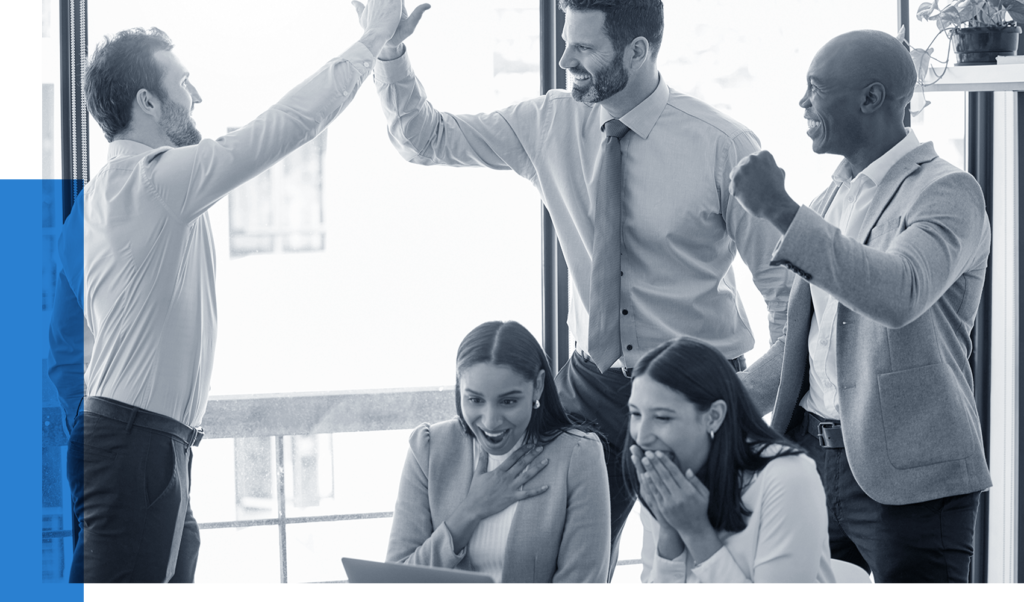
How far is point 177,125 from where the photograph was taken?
6.99 ft

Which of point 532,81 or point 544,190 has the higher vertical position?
point 532,81

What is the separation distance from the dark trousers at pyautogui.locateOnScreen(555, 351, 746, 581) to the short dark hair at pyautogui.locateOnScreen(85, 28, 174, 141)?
1218 mm

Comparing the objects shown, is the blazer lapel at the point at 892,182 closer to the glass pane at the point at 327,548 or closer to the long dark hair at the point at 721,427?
the long dark hair at the point at 721,427

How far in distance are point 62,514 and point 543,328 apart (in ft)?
5.31

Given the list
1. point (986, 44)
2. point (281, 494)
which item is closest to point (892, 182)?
point (986, 44)

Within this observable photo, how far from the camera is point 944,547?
1.71 metres

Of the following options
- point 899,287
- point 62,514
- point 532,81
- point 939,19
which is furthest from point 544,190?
point 62,514

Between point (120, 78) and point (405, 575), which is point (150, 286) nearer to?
point (120, 78)

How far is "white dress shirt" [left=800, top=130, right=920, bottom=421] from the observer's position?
180 centimetres

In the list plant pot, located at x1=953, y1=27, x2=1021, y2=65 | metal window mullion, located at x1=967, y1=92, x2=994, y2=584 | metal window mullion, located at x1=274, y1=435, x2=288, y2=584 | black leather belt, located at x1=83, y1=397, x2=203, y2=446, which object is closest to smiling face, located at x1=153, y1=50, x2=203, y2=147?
black leather belt, located at x1=83, y1=397, x2=203, y2=446

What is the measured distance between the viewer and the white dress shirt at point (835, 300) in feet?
5.90

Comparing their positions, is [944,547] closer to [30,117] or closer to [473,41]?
[473,41]

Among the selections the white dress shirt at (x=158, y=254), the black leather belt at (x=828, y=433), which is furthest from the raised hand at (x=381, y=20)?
the black leather belt at (x=828, y=433)

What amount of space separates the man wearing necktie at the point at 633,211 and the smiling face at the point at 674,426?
54cm
